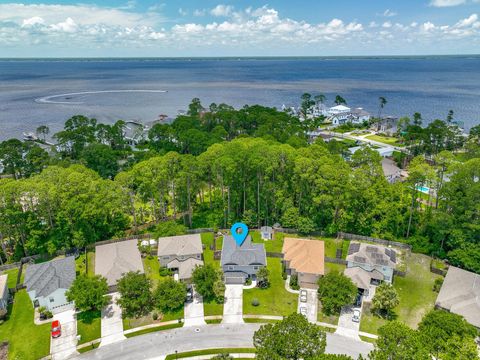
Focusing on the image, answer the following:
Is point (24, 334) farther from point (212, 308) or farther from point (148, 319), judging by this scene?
point (212, 308)

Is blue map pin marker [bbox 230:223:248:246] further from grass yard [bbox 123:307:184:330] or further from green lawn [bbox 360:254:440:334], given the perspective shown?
green lawn [bbox 360:254:440:334]

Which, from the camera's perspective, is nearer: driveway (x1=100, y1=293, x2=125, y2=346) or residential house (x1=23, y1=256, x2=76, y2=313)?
driveway (x1=100, y1=293, x2=125, y2=346)

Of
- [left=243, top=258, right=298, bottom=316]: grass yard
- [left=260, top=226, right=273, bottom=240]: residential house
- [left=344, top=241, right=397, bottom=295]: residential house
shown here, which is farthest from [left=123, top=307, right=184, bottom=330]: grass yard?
[left=344, top=241, right=397, bottom=295]: residential house

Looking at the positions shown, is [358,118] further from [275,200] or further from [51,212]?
[51,212]

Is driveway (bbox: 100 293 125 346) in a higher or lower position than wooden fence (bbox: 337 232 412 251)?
lower

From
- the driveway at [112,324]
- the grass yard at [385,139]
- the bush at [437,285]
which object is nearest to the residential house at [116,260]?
the driveway at [112,324]

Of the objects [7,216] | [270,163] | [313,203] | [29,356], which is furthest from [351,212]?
[7,216]
